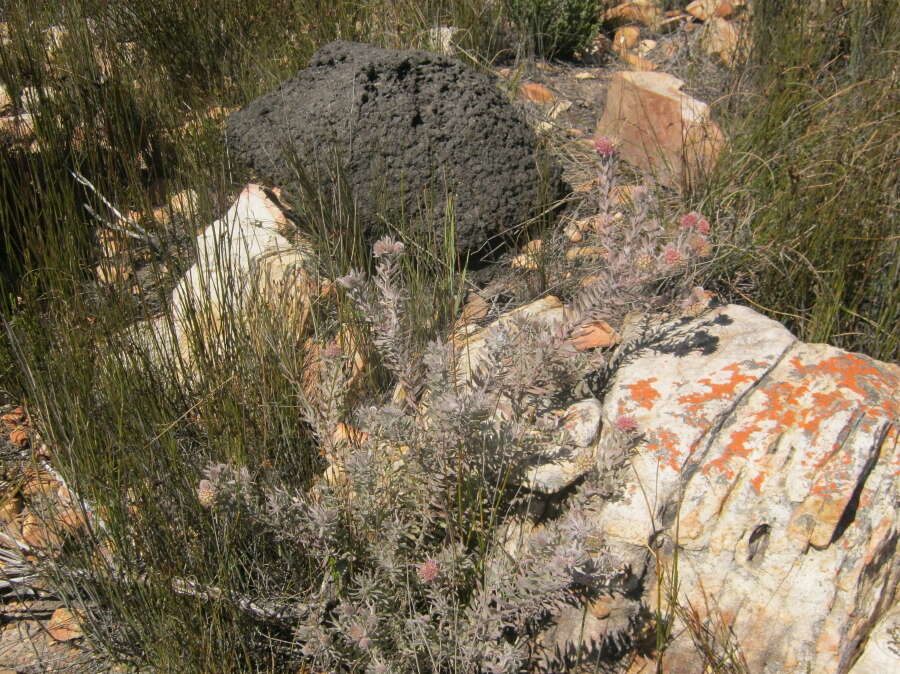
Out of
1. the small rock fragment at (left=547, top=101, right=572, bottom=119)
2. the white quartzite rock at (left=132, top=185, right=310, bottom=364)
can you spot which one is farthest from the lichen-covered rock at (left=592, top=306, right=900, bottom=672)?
the small rock fragment at (left=547, top=101, right=572, bottom=119)

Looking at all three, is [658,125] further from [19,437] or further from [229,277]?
[19,437]

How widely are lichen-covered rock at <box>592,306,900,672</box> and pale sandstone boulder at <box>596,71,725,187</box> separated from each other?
1.60m

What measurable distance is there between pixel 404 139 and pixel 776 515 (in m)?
1.88

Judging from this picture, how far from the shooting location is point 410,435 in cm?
177

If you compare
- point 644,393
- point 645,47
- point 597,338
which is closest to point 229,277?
point 597,338

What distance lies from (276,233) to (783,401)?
1.95 meters

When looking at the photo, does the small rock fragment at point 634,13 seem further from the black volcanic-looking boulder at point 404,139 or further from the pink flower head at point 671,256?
the pink flower head at point 671,256

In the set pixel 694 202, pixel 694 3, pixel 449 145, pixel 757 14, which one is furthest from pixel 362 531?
pixel 694 3

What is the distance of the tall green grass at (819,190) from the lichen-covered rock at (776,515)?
61 centimetres

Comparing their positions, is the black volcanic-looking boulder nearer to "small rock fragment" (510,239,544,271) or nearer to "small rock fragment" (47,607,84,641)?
"small rock fragment" (510,239,544,271)

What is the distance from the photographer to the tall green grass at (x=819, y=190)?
96.0 inches

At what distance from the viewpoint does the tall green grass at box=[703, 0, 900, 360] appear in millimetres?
2438

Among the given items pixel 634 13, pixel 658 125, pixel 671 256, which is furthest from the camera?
pixel 634 13

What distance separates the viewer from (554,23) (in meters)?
4.18
